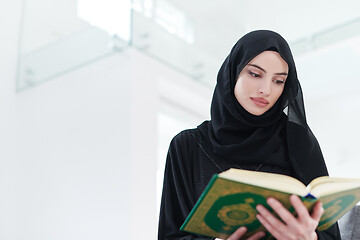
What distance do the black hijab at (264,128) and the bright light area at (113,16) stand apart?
5.10ft

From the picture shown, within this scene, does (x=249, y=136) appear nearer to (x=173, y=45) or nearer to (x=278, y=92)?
(x=278, y=92)

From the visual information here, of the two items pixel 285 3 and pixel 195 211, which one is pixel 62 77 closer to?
pixel 285 3

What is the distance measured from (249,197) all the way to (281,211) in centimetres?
6

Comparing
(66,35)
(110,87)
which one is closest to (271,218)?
(110,87)

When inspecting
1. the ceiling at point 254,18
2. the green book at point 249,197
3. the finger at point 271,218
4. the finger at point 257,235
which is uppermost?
the ceiling at point 254,18

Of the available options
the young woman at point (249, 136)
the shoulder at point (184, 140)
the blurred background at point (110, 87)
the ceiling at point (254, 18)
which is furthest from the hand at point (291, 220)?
the ceiling at point (254, 18)

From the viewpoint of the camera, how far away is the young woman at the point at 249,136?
1.21 m

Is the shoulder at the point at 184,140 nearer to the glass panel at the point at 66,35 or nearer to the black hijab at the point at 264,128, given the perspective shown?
the black hijab at the point at 264,128

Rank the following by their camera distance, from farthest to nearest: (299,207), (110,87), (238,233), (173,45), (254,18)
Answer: (254,18)
(173,45)
(110,87)
(238,233)
(299,207)

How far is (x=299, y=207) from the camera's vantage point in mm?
808

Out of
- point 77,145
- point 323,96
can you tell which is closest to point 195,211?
point 77,145

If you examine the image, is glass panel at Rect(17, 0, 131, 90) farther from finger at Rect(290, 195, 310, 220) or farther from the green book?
finger at Rect(290, 195, 310, 220)

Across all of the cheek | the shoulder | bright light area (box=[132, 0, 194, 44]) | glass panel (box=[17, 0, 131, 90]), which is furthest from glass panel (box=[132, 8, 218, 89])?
the cheek

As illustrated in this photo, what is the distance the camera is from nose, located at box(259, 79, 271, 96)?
1.19 metres
